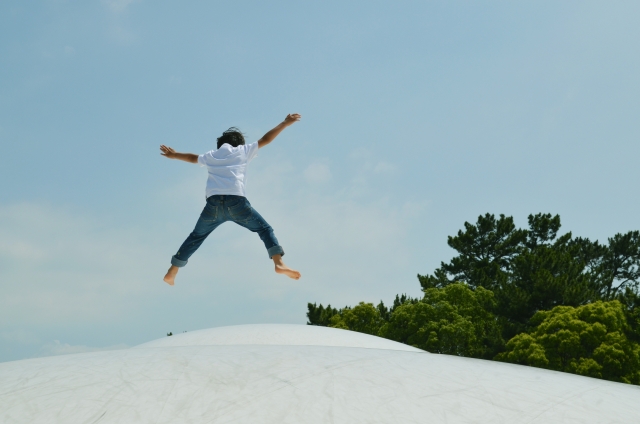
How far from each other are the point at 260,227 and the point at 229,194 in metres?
0.92

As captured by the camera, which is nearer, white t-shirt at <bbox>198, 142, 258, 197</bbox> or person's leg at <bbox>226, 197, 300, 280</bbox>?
white t-shirt at <bbox>198, 142, 258, 197</bbox>

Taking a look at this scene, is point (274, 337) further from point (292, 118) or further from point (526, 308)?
point (526, 308)

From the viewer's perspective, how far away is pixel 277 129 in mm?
9281

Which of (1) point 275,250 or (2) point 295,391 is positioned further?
(1) point 275,250

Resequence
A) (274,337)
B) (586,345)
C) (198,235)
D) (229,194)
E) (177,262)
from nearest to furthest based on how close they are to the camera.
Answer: (229,194) → (198,235) → (177,262) → (274,337) → (586,345)

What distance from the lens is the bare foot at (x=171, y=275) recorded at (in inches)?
393

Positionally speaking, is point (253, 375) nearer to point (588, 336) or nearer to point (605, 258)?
point (588, 336)

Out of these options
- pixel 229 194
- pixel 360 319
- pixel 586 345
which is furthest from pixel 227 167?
pixel 360 319

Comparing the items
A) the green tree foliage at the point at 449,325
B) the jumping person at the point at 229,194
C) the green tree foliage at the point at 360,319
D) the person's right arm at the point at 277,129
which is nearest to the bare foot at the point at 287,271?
the jumping person at the point at 229,194

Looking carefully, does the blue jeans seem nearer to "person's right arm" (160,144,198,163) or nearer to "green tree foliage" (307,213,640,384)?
"person's right arm" (160,144,198,163)

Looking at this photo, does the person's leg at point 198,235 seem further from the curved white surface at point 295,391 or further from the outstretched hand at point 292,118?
the curved white surface at point 295,391

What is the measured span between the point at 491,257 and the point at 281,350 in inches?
2262

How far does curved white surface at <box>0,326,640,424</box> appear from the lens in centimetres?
440

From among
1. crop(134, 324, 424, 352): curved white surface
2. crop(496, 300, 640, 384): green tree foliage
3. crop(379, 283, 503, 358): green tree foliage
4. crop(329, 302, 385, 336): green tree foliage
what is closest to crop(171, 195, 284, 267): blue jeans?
crop(134, 324, 424, 352): curved white surface
